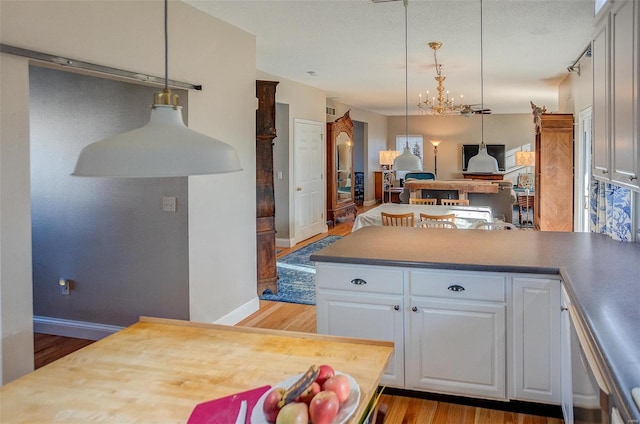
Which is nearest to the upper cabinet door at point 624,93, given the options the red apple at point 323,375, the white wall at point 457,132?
the red apple at point 323,375

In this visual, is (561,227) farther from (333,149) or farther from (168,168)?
(168,168)

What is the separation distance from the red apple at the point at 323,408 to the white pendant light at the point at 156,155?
561mm

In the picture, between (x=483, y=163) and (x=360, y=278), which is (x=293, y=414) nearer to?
(x=360, y=278)

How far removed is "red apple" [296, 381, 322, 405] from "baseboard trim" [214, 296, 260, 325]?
2915 millimetres

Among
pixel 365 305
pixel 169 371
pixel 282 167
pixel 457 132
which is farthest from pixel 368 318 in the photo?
pixel 457 132

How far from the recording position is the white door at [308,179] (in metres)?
7.72

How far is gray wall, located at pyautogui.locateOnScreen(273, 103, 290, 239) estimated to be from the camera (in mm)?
7367

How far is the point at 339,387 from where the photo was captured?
3.80 feet

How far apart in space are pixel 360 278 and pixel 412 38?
2.81 metres

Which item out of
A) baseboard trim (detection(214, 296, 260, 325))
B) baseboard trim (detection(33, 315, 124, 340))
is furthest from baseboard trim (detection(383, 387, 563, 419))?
baseboard trim (detection(33, 315, 124, 340))

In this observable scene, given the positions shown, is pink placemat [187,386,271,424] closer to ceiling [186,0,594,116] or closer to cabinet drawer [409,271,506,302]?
cabinet drawer [409,271,506,302]

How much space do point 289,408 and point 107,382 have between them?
2.03 feet

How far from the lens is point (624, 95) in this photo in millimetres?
2152

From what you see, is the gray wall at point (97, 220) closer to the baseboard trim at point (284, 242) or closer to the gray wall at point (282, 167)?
the gray wall at point (282, 167)
